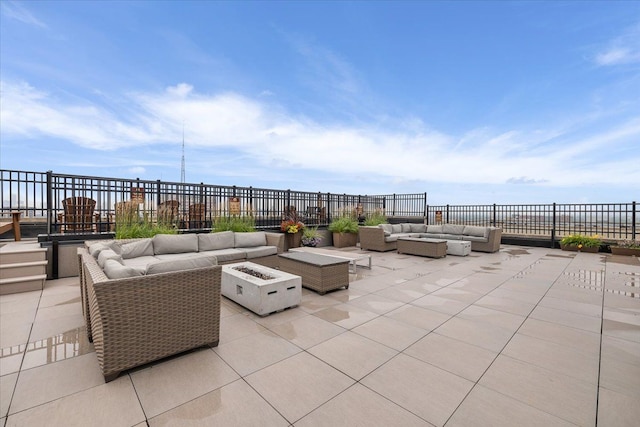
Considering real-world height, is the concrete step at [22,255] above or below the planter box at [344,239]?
above

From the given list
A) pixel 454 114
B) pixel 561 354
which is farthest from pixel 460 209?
Answer: pixel 561 354

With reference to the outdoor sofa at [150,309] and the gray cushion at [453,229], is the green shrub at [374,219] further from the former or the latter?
the outdoor sofa at [150,309]

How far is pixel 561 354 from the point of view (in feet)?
7.18

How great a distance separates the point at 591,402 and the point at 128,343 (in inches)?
122

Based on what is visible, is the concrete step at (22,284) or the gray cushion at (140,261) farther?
the gray cushion at (140,261)

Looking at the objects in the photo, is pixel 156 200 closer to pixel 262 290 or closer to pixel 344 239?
pixel 262 290

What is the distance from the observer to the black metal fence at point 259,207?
5.53m

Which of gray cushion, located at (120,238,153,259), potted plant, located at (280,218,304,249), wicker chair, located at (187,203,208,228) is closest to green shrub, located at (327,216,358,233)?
potted plant, located at (280,218,304,249)

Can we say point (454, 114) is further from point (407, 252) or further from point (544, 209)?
point (407, 252)

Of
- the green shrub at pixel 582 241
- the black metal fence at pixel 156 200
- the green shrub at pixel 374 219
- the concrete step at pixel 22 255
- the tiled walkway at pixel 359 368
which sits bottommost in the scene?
the tiled walkway at pixel 359 368

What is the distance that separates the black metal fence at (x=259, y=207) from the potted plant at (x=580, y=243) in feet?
1.71

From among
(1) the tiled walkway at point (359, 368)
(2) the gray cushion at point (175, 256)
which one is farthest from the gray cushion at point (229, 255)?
(1) the tiled walkway at point (359, 368)

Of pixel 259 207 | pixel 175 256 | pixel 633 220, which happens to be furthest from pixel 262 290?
pixel 633 220

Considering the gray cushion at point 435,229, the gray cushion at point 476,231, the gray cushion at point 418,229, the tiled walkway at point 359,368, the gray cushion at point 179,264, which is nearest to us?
the tiled walkway at point 359,368
